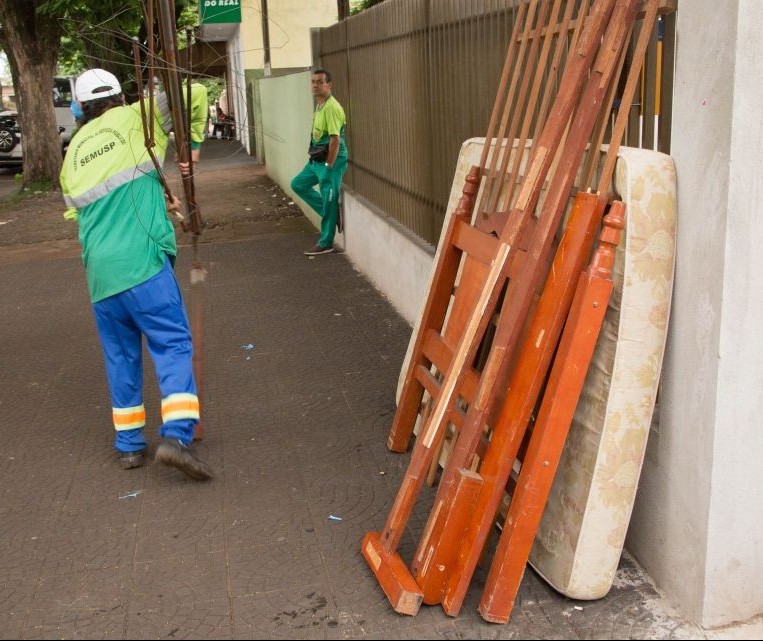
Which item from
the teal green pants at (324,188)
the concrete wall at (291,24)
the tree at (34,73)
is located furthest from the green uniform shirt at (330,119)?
the concrete wall at (291,24)

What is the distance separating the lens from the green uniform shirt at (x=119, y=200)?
450cm

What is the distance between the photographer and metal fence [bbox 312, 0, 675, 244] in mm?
3510

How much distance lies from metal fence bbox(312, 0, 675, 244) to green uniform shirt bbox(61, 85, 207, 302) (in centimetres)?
180

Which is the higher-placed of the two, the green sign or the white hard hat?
the green sign

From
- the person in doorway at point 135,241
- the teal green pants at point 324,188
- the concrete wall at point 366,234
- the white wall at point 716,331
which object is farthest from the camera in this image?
the teal green pants at point 324,188

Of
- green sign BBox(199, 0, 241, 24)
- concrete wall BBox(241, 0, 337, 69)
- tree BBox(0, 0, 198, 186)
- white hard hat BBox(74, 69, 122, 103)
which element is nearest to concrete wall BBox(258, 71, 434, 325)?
green sign BBox(199, 0, 241, 24)

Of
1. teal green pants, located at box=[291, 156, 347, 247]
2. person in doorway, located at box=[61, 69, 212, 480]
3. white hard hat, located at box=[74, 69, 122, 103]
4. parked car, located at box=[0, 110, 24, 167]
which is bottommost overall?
parked car, located at box=[0, 110, 24, 167]

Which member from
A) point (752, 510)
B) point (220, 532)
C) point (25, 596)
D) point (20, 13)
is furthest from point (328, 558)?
point (20, 13)

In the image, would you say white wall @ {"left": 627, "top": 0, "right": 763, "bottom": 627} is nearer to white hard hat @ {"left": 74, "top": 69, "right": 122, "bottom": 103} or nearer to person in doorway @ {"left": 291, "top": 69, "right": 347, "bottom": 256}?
white hard hat @ {"left": 74, "top": 69, "right": 122, "bottom": 103}

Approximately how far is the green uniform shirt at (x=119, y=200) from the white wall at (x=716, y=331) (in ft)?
7.97

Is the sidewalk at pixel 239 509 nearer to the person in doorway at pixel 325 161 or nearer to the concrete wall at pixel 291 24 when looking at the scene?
the person in doorway at pixel 325 161

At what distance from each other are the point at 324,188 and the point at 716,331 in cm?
741

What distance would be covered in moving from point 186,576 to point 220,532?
0.37m

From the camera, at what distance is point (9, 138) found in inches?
947
